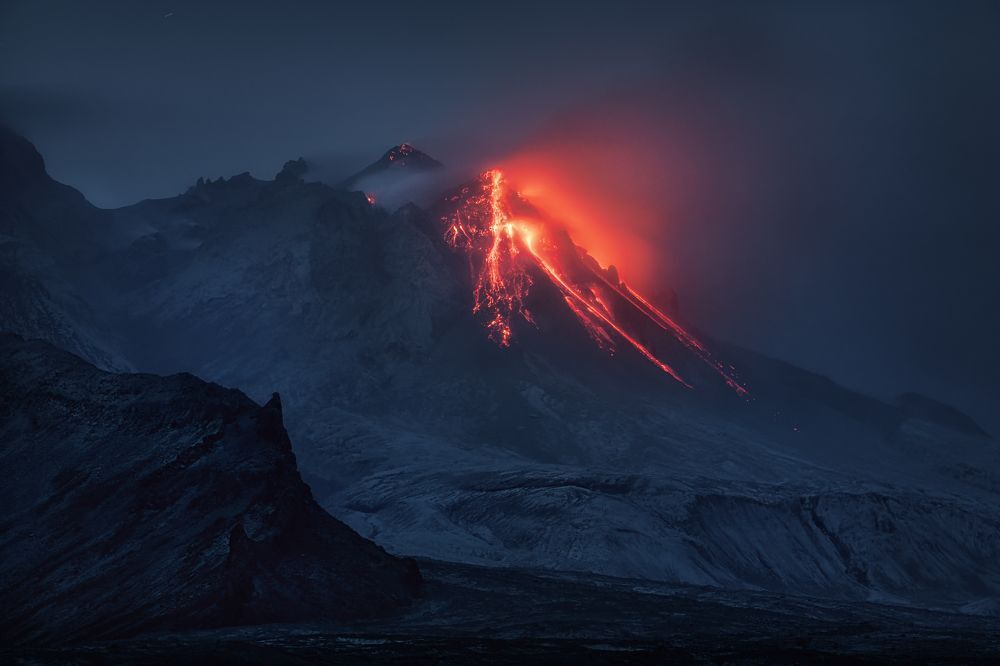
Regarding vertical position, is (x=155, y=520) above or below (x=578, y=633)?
above

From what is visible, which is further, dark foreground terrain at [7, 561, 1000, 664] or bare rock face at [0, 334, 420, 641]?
bare rock face at [0, 334, 420, 641]

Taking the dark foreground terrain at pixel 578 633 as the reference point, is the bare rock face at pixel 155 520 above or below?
above

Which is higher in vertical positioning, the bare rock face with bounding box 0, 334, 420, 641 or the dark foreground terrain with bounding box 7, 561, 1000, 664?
the bare rock face with bounding box 0, 334, 420, 641

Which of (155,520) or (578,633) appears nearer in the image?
(578,633)

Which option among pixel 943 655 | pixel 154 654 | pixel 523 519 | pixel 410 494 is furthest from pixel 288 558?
pixel 410 494
